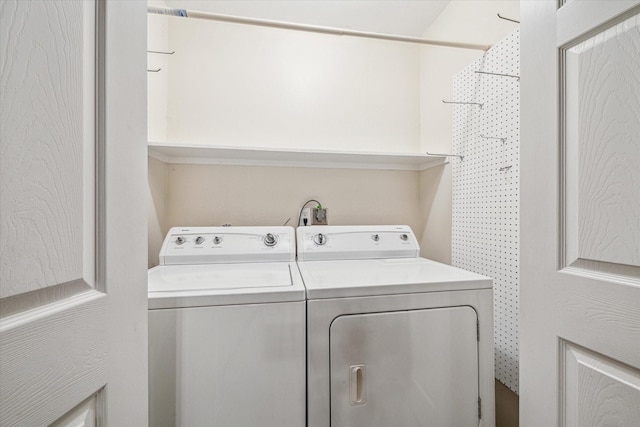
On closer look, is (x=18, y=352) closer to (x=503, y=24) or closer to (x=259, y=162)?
(x=259, y=162)

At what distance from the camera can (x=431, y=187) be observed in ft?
6.52

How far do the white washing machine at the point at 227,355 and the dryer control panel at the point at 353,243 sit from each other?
0.62m

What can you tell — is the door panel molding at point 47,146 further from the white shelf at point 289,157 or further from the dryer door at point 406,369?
the white shelf at point 289,157

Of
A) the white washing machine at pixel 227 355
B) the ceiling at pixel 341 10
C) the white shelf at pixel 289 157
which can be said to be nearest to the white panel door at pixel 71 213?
the white washing machine at pixel 227 355

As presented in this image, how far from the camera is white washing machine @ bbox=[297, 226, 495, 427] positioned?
1.00 meters

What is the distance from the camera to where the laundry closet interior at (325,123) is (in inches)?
62.2

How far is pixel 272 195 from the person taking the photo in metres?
1.96

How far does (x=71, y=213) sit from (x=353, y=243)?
1.41 meters

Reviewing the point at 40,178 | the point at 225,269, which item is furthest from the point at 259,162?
the point at 40,178

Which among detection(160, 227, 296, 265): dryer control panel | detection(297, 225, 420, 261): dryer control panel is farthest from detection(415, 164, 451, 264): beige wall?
detection(160, 227, 296, 265): dryer control panel

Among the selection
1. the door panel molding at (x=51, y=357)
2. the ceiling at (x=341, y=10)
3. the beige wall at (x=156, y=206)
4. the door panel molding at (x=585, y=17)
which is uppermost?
the ceiling at (x=341, y=10)

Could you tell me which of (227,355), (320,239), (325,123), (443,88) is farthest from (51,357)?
(443,88)

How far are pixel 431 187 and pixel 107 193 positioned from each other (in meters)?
1.92

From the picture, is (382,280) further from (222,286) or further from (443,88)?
(443,88)
